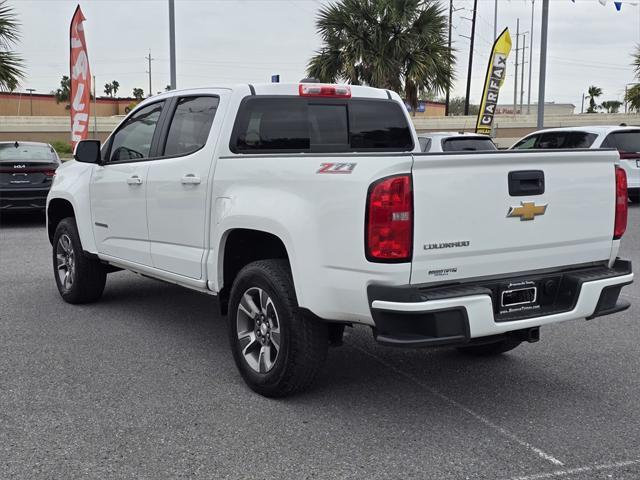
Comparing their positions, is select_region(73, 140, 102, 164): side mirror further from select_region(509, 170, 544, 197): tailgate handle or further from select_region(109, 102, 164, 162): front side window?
select_region(509, 170, 544, 197): tailgate handle

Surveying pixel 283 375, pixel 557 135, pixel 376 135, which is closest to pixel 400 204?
pixel 283 375

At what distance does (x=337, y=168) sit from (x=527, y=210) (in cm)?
105

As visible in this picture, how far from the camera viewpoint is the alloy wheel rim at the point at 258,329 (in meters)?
4.28

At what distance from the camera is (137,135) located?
5926 mm

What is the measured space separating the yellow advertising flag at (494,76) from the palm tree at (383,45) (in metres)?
3.06

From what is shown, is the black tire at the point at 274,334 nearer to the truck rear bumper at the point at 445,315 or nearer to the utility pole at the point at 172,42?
the truck rear bumper at the point at 445,315

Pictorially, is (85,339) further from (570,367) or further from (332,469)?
(570,367)

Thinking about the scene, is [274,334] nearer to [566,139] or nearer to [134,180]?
[134,180]

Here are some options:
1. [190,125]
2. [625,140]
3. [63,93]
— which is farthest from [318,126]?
[63,93]

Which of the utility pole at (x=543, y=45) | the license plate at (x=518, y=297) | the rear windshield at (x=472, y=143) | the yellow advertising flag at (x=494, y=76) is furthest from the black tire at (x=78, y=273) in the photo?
the yellow advertising flag at (x=494, y=76)

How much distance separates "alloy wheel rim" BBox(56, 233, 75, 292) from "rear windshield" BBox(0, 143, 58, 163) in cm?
668

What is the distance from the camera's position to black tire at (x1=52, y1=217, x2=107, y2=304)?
21.9 ft

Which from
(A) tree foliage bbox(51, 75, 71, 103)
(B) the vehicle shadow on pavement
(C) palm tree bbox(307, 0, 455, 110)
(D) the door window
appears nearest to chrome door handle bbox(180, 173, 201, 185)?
(B) the vehicle shadow on pavement

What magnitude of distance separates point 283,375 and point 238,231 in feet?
3.23
